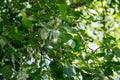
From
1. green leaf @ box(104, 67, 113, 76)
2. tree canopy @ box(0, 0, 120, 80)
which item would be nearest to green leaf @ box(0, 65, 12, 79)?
tree canopy @ box(0, 0, 120, 80)

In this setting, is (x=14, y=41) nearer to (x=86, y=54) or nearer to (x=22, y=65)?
(x=22, y=65)

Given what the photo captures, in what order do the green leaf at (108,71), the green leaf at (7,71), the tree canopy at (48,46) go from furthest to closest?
the green leaf at (108,71)
the green leaf at (7,71)
the tree canopy at (48,46)

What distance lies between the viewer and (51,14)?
1.79 metres

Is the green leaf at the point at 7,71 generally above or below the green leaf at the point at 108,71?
above

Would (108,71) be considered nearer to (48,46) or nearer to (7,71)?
(48,46)

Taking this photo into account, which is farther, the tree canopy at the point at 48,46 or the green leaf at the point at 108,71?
the green leaf at the point at 108,71

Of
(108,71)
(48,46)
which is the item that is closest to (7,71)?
(48,46)

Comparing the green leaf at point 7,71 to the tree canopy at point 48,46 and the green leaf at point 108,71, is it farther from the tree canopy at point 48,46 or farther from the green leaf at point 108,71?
the green leaf at point 108,71

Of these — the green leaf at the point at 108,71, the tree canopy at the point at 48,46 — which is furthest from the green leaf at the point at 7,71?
the green leaf at the point at 108,71

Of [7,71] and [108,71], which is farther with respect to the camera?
[108,71]

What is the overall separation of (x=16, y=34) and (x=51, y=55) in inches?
13.3

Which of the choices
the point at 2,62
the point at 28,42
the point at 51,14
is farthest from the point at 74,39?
the point at 2,62

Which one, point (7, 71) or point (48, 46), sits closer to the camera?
point (7, 71)

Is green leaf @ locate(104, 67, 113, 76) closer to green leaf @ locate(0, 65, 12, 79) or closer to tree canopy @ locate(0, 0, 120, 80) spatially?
tree canopy @ locate(0, 0, 120, 80)
